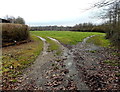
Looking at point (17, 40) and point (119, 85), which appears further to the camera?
point (17, 40)

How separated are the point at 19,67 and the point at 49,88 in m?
4.15

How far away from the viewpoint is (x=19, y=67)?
8.74 metres

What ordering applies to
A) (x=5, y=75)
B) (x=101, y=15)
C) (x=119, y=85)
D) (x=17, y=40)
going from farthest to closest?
(x=17, y=40) < (x=101, y=15) < (x=5, y=75) < (x=119, y=85)

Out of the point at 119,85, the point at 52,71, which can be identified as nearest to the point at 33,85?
the point at 52,71

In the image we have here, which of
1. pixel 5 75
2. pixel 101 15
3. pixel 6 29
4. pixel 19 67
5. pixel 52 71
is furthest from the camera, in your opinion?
pixel 6 29

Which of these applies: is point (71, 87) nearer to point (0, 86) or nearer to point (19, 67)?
point (0, 86)

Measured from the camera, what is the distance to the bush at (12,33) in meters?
18.0

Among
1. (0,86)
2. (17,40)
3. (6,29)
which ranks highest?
(6,29)

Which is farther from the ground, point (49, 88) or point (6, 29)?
point (6, 29)

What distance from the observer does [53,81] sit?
6484 millimetres

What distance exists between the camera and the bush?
18.0m

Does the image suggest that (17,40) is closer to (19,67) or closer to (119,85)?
(19,67)

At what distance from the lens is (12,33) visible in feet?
62.9

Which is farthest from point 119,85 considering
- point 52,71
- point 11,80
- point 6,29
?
point 6,29
